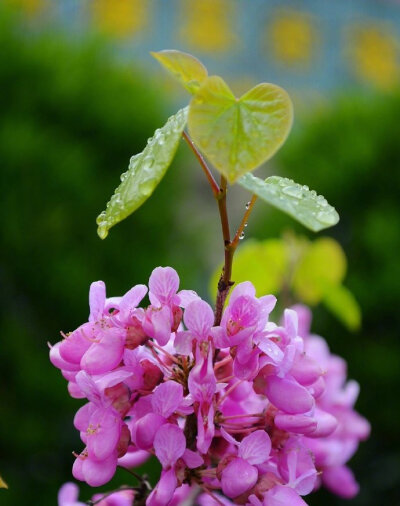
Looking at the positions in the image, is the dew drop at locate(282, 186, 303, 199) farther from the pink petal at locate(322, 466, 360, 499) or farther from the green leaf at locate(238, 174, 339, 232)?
the pink petal at locate(322, 466, 360, 499)

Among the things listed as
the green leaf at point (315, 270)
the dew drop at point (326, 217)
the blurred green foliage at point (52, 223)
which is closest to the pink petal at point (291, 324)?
the dew drop at point (326, 217)

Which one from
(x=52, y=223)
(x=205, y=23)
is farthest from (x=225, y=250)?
(x=205, y=23)

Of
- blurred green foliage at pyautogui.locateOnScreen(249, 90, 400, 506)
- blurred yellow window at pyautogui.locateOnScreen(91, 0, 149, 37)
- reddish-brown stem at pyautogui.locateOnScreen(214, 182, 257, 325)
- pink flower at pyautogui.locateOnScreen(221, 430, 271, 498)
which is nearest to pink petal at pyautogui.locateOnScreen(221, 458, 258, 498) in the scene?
pink flower at pyautogui.locateOnScreen(221, 430, 271, 498)

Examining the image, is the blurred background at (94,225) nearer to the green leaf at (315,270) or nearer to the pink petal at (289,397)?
the green leaf at (315,270)

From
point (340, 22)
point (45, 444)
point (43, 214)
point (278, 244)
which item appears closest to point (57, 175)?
point (43, 214)

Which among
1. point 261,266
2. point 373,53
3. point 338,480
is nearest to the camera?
point 338,480

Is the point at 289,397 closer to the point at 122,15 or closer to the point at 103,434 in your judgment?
the point at 103,434
